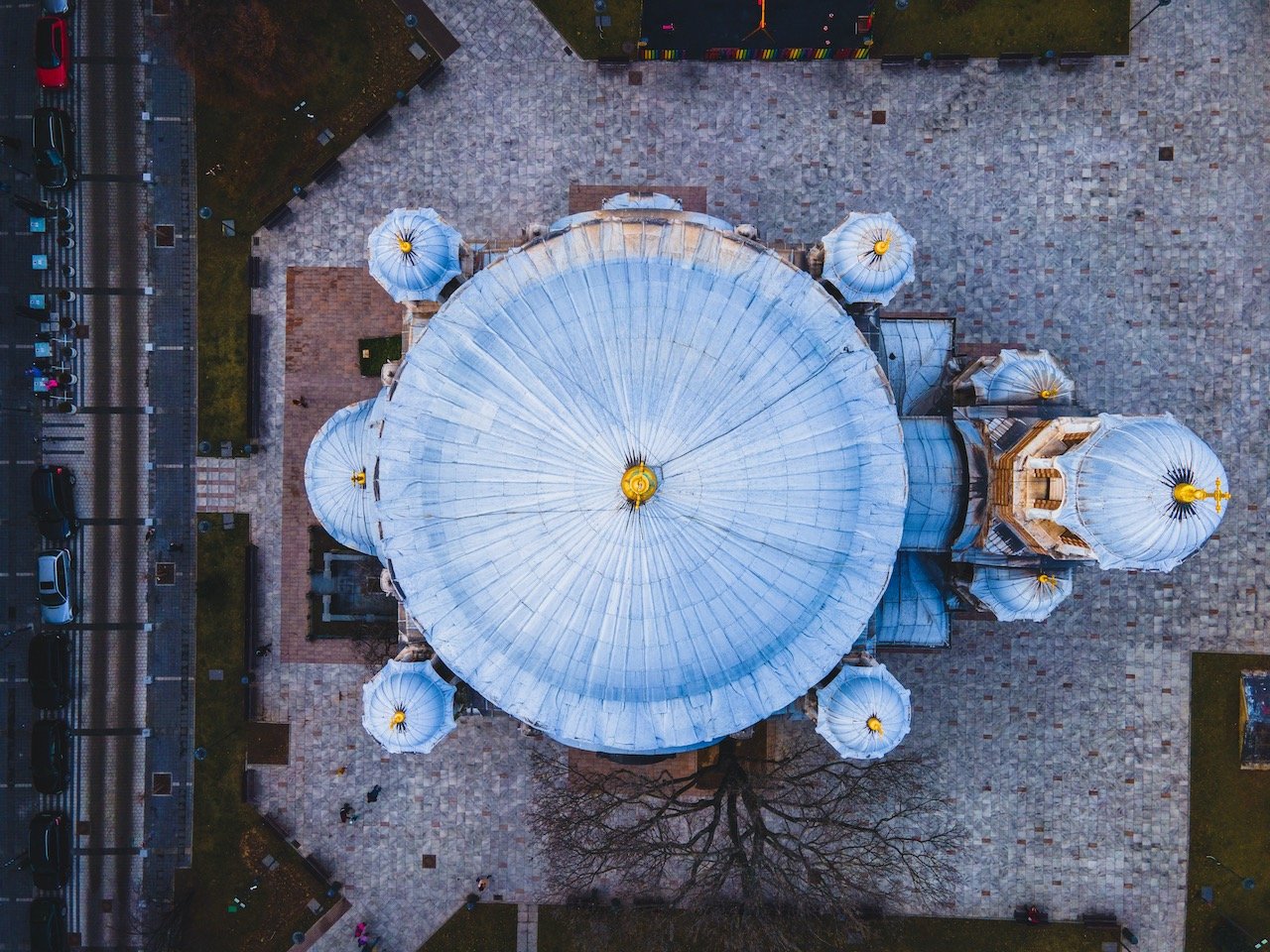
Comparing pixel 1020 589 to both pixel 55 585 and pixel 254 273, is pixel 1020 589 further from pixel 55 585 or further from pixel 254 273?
pixel 55 585

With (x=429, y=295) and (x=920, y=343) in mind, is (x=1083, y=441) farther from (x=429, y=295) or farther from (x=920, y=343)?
(x=429, y=295)

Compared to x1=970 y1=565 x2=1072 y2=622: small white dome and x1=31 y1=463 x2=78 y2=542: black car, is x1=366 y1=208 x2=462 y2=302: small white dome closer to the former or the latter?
x1=970 y1=565 x2=1072 y2=622: small white dome

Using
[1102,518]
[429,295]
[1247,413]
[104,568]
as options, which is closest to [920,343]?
[1102,518]

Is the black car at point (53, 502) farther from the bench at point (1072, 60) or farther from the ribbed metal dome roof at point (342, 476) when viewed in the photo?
the bench at point (1072, 60)

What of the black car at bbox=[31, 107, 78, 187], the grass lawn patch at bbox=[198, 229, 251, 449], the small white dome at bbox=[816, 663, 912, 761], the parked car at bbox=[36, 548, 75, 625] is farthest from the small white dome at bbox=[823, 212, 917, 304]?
the parked car at bbox=[36, 548, 75, 625]

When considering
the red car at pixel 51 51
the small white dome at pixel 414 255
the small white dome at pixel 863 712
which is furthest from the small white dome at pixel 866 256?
the red car at pixel 51 51
